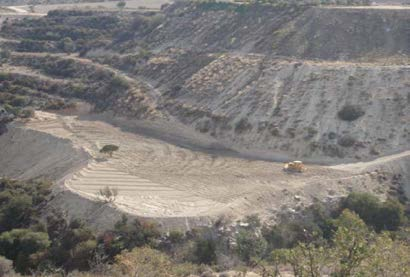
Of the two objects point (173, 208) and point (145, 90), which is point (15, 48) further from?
point (173, 208)

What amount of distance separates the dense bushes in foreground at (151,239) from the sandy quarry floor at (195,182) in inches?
78.0

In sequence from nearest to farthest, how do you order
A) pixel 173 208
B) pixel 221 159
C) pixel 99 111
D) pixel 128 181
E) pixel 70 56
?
1. pixel 173 208
2. pixel 128 181
3. pixel 221 159
4. pixel 99 111
5. pixel 70 56

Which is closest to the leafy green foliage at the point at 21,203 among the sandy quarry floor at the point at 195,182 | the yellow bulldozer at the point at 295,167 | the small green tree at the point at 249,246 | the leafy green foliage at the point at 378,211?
the sandy quarry floor at the point at 195,182

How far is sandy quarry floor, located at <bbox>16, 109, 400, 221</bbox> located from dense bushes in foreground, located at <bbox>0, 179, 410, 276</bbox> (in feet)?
6.50

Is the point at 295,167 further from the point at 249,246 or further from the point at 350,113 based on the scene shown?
the point at 249,246

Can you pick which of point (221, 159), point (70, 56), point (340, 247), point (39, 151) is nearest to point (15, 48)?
point (70, 56)

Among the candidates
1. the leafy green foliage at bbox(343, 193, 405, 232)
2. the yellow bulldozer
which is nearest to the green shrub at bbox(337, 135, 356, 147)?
the yellow bulldozer

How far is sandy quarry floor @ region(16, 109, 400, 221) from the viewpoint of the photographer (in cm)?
3847

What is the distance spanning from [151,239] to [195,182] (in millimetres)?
10892

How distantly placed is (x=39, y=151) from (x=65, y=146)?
9.66 feet

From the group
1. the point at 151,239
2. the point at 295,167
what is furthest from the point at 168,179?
the point at 151,239

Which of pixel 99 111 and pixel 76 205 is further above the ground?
pixel 76 205

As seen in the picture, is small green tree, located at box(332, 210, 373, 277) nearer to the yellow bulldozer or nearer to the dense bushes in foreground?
the dense bushes in foreground

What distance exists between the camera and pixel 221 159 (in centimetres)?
4878
